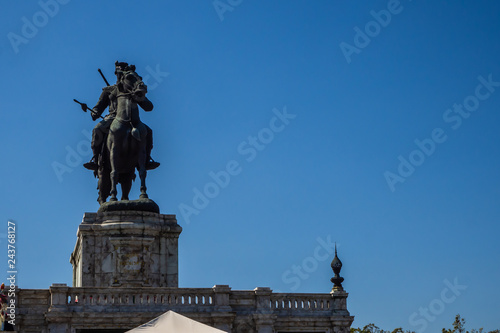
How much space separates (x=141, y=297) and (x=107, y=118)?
1082cm

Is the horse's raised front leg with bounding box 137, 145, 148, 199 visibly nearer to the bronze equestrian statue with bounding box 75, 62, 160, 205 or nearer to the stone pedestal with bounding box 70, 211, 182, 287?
the bronze equestrian statue with bounding box 75, 62, 160, 205

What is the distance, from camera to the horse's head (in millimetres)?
41281

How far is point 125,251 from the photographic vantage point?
123 ft

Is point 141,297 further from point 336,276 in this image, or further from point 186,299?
point 336,276

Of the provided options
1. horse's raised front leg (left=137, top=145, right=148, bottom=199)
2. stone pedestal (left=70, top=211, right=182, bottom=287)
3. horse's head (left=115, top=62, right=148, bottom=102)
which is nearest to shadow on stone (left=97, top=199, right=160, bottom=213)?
stone pedestal (left=70, top=211, right=182, bottom=287)

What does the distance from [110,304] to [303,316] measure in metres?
7.24

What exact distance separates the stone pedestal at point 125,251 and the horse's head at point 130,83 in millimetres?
5890

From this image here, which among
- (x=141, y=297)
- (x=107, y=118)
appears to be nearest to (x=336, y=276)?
(x=141, y=297)

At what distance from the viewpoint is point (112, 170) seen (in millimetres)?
40438

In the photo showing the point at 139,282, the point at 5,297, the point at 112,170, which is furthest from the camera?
the point at 112,170

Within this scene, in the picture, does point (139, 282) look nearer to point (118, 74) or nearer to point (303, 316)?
point (303, 316)

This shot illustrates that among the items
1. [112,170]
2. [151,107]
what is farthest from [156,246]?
[151,107]

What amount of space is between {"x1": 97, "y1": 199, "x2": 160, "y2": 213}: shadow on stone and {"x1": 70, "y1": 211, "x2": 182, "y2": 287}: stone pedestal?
210mm

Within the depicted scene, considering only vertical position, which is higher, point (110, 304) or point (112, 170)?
point (112, 170)
